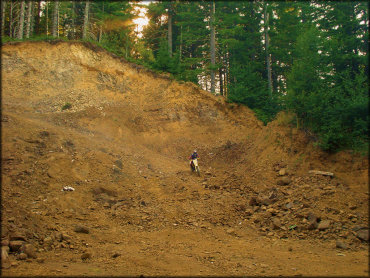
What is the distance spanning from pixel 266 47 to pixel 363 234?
20.2m

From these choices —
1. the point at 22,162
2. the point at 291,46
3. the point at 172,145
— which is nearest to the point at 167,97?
the point at 172,145

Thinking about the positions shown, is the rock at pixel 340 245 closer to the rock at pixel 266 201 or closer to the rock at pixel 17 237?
the rock at pixel 266 201

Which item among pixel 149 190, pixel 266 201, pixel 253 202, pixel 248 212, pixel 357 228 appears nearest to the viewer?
pixel 357 228

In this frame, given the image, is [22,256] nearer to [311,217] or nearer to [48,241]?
[48,241]

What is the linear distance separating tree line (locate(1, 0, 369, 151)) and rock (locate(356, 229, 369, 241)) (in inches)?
109

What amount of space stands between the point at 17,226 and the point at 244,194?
8126mm

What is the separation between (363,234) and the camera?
658 cm

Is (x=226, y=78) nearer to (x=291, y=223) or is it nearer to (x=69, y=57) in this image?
(x=69, y=57)

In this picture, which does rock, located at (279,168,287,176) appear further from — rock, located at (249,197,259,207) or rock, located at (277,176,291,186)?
rock, located at (249,197,259,207)

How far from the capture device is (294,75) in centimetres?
1134

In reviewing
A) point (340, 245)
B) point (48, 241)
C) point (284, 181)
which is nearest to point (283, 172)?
point (284, 181)

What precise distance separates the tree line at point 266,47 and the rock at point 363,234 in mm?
2762

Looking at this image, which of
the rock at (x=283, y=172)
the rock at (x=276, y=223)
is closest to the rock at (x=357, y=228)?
the rock at (x=276, y=223)

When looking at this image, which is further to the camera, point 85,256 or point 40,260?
point 85,256
